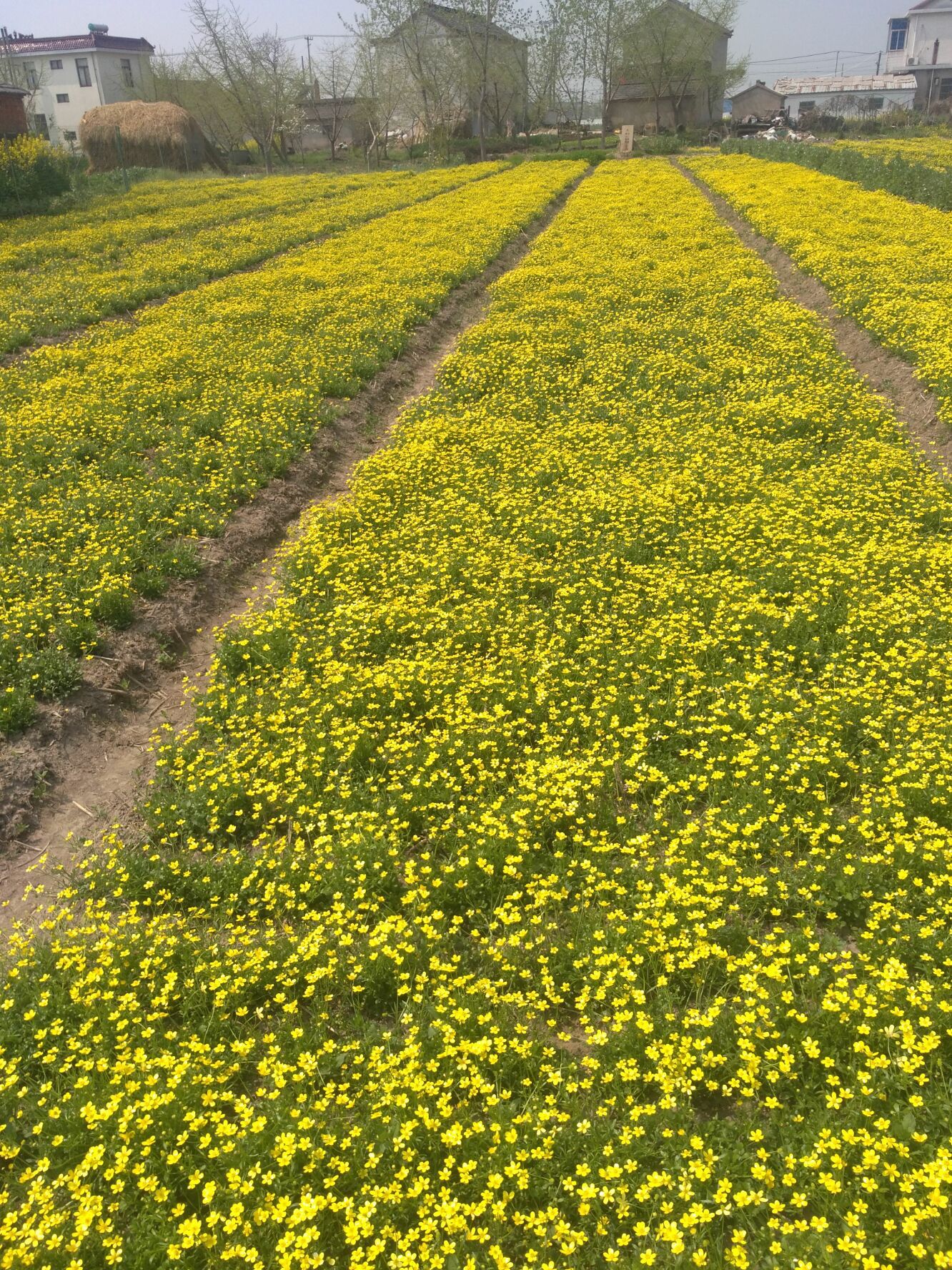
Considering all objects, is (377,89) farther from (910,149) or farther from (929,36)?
(929,36)

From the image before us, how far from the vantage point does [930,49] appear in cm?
10619

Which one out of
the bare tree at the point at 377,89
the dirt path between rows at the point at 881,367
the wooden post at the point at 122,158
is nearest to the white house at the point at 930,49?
the bare tree at the point at 377,89

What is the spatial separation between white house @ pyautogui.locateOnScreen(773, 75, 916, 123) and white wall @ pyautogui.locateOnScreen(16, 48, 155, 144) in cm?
7587

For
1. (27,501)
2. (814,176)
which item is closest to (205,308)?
(27,501)

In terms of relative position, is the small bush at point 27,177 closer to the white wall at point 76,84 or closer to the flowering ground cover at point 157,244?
the flowering ground cover at point 157,244

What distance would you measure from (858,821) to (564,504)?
6115 millimetres

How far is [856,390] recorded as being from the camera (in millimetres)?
14102

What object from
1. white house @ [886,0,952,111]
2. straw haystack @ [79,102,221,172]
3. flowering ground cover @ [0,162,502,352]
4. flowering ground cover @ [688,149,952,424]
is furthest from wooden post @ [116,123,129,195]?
white house @ [886,0,952,111]

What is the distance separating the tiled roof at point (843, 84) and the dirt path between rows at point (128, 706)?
128 meters

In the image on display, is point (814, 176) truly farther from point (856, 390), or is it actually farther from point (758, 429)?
point (758, 429)

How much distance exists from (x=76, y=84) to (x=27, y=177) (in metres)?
67.1

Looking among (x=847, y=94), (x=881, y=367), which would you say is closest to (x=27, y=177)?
(x=881, y=367)

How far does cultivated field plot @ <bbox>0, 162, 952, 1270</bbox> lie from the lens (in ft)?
12.6

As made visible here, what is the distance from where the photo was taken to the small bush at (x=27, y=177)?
3481 centimetres
